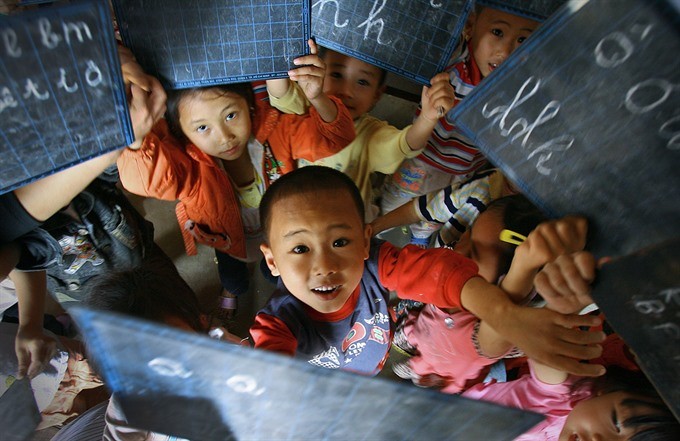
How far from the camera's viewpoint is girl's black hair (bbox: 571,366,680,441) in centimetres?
79

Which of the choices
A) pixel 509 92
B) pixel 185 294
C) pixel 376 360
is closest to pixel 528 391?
pixel 376 360

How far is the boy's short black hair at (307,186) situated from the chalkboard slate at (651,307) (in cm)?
53

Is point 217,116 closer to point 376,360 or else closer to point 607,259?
point 376,360

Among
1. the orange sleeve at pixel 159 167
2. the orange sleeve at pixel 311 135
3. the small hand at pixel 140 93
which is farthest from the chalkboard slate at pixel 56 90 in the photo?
the orange sleeve at pixel 311 135

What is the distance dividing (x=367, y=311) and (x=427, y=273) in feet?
0.66

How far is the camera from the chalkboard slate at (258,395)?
0.43 metres

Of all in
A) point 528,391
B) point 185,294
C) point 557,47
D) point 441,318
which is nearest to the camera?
point 557,47

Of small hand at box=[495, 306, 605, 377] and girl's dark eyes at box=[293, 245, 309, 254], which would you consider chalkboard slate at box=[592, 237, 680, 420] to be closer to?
small hand at box=[495, 306, 605, 377]

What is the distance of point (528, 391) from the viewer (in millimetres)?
1062

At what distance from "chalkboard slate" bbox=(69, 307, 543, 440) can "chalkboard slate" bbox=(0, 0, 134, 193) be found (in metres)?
0.41

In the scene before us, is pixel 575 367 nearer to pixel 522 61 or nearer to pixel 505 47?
pixel 522 61

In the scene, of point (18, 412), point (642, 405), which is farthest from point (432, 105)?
point (18, 412)

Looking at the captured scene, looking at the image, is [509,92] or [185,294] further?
[185,294]

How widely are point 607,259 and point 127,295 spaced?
3.33ft
